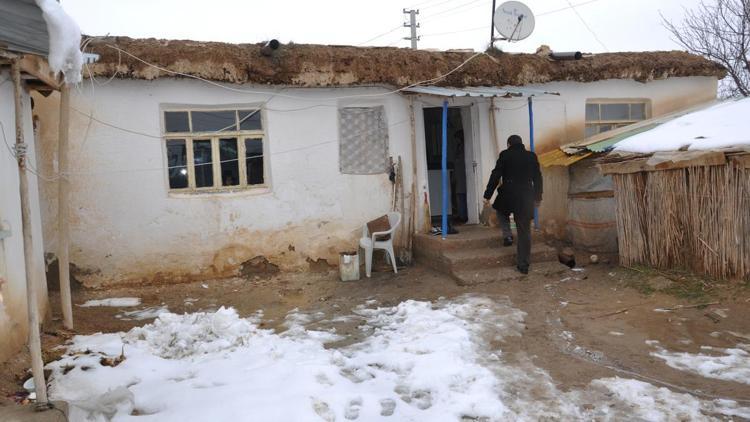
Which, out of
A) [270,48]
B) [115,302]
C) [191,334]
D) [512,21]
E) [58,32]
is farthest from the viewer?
[512,21]

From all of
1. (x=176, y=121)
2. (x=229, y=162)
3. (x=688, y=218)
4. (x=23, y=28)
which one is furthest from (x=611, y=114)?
(x=23, y=28)

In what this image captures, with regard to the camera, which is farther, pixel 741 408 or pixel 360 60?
pixel 360 60

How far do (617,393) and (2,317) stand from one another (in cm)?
450

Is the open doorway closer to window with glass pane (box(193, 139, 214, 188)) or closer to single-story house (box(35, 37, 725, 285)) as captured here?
single-story house (box(35, 37, 725, 285))

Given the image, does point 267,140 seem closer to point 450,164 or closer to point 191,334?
point 191,334

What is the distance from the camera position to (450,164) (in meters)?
9.84

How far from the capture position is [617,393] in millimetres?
3521

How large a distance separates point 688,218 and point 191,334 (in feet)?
18.9

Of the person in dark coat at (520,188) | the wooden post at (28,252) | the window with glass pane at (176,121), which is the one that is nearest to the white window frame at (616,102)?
the person in dark coat at (520,188)

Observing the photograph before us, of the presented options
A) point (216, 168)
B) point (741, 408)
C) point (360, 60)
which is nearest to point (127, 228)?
point (216, 168)

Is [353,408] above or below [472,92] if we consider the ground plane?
below

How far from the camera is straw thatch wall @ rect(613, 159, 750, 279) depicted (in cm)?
565

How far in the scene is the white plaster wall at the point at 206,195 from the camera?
22.8ft

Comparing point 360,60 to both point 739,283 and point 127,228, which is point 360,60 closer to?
point 127,228
